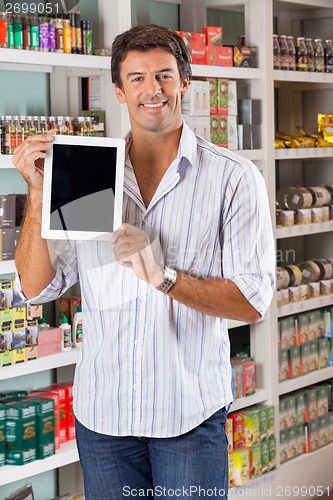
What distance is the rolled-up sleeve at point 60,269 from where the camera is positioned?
208 cm

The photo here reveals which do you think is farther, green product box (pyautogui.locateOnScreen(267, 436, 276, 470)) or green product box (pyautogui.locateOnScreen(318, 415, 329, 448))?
green product box (pyautogui.locateOnScreen(318, 415, 329, 448))

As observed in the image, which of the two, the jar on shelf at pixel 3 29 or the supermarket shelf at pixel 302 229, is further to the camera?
the supermarket shelf at pixel 302 229

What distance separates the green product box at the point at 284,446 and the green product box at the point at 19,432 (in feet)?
5.23

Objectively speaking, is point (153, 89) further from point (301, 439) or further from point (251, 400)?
point (301, 439)

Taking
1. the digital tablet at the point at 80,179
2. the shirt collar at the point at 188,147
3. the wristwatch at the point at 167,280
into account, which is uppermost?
the shirt collar at the point at 188,147

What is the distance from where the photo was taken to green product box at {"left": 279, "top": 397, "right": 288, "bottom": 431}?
14.5 feet

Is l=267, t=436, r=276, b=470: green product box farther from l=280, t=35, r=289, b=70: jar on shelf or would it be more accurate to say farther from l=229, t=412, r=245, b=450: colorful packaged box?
l=280, t=35, r=289, b=70: jar on shelf

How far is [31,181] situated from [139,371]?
473mm

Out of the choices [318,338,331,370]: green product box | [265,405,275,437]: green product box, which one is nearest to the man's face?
[265,405,275,437]: green product box

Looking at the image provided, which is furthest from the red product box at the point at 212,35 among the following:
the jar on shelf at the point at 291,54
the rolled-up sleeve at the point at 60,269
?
the rolled-up sleeve at the point at 60,269

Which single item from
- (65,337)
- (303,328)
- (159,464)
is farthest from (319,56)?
(159,464)

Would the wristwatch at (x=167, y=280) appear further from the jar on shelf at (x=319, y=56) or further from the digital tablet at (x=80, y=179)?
the jar on shelf at (x=319, y=56)

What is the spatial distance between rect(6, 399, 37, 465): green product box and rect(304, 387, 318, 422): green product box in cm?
182

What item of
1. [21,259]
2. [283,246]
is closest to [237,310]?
[21,259]
